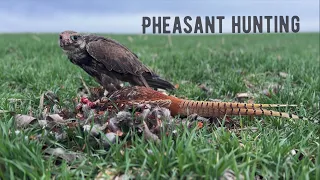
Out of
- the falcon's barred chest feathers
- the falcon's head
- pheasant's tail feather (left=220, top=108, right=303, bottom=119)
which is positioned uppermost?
the falcon's head

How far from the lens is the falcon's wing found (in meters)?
4.39

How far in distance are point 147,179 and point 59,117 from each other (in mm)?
1250

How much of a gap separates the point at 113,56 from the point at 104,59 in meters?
0.11

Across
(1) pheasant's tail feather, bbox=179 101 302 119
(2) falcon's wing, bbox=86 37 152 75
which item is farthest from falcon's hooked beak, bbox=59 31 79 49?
(1) pheasant's tail feather, bbox=179 101 302 119

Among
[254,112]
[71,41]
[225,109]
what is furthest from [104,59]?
[254,112]

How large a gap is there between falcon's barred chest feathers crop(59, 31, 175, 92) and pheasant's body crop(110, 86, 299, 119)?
0.32 meters

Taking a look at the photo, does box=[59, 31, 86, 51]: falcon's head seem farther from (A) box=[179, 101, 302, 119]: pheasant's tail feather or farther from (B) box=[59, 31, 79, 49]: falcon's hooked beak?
(A) box=[179, 101, 302, 119]: pheasant's tail feather

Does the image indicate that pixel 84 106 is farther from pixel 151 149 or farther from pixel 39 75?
pixel 39 75

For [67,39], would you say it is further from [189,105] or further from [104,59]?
[189,105]

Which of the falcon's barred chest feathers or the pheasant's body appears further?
the falcon's barred chest feathers

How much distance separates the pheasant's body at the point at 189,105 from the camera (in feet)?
13.0

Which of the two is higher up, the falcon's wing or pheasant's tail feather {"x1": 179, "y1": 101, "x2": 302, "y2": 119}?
the falcon's wing

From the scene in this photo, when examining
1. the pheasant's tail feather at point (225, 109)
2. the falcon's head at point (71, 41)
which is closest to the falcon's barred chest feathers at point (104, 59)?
the falcon's head at point (71, 41)

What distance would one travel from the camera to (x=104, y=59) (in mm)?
4391
